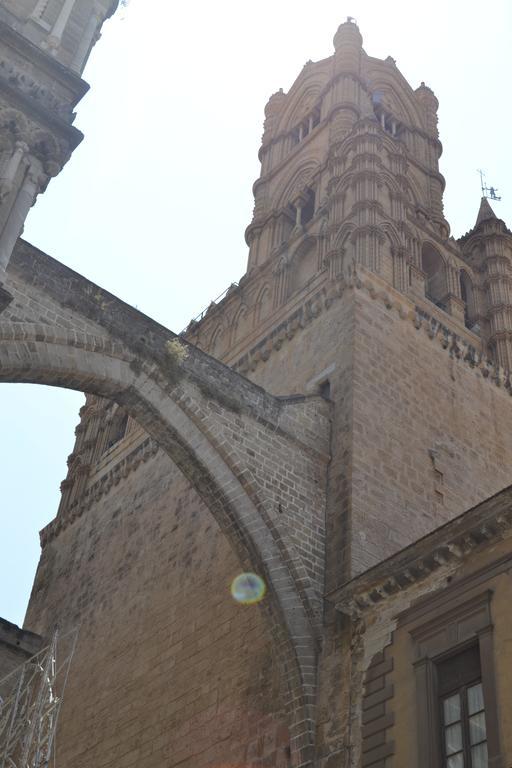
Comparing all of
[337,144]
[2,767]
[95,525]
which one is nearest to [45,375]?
[2,767]

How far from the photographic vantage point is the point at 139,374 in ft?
41.5

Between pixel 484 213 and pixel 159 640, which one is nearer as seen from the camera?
pixel 159 640

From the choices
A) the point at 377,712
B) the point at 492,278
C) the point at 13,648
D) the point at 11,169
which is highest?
the point at 492,278

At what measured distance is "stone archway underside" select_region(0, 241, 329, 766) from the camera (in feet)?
38.3

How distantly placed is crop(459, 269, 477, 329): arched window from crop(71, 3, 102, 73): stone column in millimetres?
11192

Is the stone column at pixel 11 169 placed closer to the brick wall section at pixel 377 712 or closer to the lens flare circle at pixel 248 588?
the lens flare circle at pixel 248 588

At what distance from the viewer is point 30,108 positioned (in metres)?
11.1

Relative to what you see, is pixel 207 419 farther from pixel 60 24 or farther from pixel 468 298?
pixel 468 298

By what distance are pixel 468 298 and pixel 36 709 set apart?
13.3m

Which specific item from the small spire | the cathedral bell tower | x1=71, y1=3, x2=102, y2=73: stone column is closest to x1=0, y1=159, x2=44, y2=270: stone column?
the cathedral bell tower

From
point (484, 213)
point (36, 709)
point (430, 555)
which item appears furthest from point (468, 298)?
point (36, 709)

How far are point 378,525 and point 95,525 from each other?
27.5 feet

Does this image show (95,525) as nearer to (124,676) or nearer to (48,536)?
(48,536)

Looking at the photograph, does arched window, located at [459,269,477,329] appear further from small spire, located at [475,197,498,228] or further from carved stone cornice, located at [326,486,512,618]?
carved stone cornice, located at [326,486,512,618]
